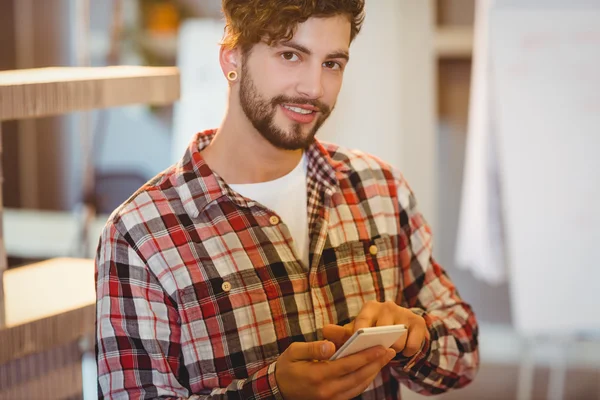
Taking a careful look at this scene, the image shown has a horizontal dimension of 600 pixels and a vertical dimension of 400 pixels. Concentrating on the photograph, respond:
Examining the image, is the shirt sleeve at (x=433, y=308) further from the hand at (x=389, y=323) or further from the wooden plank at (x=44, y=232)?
the wooden plank at (x=44, y=232)

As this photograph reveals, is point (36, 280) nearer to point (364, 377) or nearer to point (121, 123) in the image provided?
point (364, 377)

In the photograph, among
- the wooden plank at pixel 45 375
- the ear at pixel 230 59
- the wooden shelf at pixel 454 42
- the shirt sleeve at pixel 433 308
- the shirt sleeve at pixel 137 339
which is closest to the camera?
the shirt sleeve at pixel 137 339

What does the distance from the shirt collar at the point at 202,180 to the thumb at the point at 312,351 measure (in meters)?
0.27

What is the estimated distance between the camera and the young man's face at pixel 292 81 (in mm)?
1242

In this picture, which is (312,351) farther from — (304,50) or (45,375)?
(45,375)

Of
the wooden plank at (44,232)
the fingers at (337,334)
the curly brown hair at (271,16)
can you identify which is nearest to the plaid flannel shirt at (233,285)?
the fingers at (337,334)

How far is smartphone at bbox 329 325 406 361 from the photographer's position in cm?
108

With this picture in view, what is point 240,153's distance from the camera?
1.31 m

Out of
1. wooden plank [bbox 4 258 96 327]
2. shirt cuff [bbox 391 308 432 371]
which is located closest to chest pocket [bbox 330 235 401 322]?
shirt cuff [bbox 391 308 432 371]

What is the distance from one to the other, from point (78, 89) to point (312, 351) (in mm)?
683

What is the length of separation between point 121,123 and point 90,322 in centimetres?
268

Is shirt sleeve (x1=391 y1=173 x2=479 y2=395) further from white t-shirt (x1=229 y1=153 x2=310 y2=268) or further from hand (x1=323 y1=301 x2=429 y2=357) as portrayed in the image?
white t-shirt (x1=229 y1=153 x2=310 y2=268)

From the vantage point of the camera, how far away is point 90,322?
1522mm

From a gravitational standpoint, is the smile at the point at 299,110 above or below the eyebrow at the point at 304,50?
below
